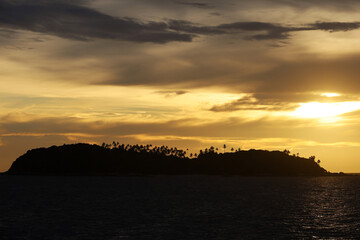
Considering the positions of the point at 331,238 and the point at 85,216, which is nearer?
the point at 331,238

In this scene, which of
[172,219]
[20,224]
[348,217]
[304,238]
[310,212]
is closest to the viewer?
[304,238]

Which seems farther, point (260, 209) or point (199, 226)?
point (260, 209)

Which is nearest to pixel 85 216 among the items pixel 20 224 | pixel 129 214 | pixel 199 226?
pixel 129 214

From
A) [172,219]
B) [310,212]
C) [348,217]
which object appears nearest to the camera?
[172,219]

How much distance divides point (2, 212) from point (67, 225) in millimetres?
29542

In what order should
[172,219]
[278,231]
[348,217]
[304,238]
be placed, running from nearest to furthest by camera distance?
[304,238] < [278,231] < [172,219] < [348,217]

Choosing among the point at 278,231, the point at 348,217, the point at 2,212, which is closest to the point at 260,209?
the point at 348,217

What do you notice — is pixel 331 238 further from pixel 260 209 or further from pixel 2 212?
pixel 2 212

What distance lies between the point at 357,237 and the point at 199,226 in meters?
24.5

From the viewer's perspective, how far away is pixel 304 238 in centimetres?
6912

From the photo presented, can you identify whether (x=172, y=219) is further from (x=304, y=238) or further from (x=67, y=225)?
(x=304, y=238)

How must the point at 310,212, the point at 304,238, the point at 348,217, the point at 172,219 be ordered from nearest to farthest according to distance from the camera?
the point at 304,238, the point at 172,219, the point at 348,217, the point at 310,212

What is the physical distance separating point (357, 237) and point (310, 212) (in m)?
38.9

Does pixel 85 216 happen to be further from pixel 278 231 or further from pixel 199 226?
pixel 278 231
